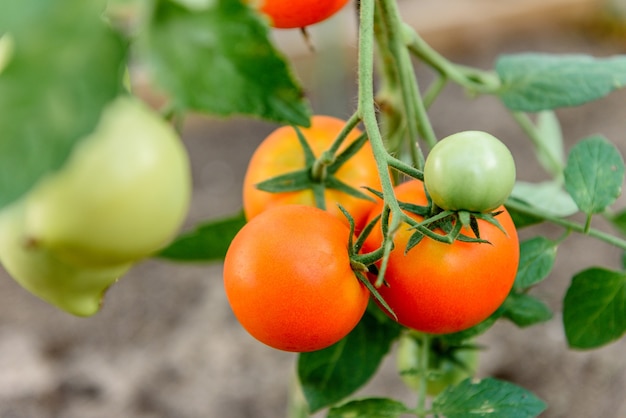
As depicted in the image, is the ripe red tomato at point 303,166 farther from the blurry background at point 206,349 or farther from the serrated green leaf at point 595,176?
the blurry background at point 206,349

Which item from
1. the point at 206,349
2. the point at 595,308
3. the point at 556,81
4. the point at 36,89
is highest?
the point at 36,89

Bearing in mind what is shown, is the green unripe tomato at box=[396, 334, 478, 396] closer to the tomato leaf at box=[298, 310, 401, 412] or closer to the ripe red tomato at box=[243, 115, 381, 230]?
the tomato leaf at box=[298, 310, 401, 412]

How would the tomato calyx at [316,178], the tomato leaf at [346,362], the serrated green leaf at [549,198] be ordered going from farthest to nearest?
the serrated green leaf at [549,198]
the tomato leaf at [346,362]
the tomato calyx at [316,178]

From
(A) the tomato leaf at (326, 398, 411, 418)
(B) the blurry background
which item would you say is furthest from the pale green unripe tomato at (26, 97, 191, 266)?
(B) the blurry background

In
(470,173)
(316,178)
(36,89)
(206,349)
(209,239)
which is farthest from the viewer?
(206,349)

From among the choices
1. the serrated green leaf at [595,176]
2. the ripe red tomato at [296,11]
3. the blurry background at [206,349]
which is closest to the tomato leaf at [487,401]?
the serrated green leaf at [595,176]

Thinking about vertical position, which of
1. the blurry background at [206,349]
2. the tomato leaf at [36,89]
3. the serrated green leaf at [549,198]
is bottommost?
the blurry background at [206,349]

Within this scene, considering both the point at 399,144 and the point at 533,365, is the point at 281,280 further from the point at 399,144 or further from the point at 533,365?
the point at 533,365

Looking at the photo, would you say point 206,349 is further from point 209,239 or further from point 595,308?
point 595,308

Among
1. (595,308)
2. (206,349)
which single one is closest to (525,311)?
(595,308)
